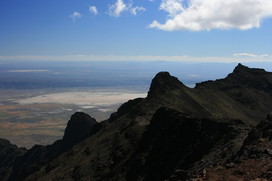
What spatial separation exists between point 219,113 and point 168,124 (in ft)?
212

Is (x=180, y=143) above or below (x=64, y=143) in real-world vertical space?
above

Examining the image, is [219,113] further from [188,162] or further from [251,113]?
[188,162]

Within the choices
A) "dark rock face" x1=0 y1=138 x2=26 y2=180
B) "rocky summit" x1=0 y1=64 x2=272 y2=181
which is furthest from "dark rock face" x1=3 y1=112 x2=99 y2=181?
"rocky summit" x1=0 y1=64 x2=272 y2=181

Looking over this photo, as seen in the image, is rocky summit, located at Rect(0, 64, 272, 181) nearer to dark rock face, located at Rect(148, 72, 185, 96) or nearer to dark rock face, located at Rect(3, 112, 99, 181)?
dark rock face, located at Rect(148, 72, 185, 96)

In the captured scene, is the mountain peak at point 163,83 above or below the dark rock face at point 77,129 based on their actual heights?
above

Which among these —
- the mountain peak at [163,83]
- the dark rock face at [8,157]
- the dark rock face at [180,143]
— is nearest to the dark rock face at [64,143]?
the dark rock face at [8,157]

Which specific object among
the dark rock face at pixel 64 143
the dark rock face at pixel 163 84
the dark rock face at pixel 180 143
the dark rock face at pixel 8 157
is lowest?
the dark rock face at pixel 8 157

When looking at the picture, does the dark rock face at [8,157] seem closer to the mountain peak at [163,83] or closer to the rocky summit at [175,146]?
→ the rocky summit at [175,146]

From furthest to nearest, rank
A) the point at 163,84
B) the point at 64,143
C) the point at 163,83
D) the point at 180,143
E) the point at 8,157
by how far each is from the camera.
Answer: the point at 8,157 < the point at 64,143 < the point at 163,83 < the point at 163,84 < the point at 180,143

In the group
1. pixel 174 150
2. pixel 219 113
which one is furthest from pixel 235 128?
pixel 219 113

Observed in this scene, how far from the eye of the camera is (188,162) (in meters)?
47.6

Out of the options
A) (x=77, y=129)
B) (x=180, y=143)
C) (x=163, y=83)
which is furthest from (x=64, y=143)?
(x=180, y=143)

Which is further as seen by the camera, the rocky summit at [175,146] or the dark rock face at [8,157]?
the dark rock face at [8,157]

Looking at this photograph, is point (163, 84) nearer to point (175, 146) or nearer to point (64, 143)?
point (64, 143)
